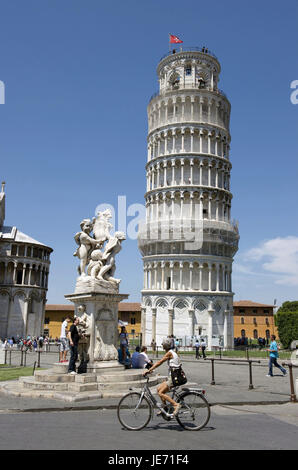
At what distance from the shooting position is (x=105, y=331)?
1220 centimetres

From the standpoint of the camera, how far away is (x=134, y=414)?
7.43m

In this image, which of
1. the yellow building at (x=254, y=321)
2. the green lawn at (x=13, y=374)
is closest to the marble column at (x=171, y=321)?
the green lawn at (x=13, y=374)

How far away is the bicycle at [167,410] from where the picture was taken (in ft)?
24.3

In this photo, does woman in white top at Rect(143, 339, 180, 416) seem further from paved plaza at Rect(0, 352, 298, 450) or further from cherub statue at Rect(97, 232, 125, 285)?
cherub statue at Rect(97, 232, 125, 285)

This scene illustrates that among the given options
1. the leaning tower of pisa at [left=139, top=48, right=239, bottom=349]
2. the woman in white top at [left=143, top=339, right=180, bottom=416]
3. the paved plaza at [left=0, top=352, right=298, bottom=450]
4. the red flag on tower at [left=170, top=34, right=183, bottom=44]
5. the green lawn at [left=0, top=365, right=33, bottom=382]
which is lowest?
the green lawn at [left=0, top=365, right=33, bottom=382]

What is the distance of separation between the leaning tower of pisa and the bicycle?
3830cm

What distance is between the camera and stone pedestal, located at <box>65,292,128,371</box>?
465 inches

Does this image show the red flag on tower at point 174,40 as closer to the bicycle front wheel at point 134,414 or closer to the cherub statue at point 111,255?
the cherub statue at point 111,255

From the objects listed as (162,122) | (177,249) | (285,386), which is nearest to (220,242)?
(177,249)

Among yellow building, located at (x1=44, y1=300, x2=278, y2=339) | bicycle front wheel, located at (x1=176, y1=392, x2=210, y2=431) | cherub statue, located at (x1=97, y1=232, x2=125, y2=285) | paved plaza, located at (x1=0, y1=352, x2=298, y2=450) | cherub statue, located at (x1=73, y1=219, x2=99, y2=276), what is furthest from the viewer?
yellow building, located at (x1=44, y1=300, x2=278, y2=339)

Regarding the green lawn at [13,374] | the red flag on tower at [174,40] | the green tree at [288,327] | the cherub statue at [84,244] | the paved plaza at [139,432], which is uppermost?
the red flag on tower at [174,40]

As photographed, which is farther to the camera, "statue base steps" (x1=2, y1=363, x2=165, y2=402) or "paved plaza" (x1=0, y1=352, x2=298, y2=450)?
"statue base steps" (x1=2, y1=363, x2=165, y2=402)

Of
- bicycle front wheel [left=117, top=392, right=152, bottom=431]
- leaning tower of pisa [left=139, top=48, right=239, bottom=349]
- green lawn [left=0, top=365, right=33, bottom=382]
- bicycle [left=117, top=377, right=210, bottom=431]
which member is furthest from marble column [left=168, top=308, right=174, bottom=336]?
bicycle front wheel [left=117, top=392, right=152, bottom=431]
